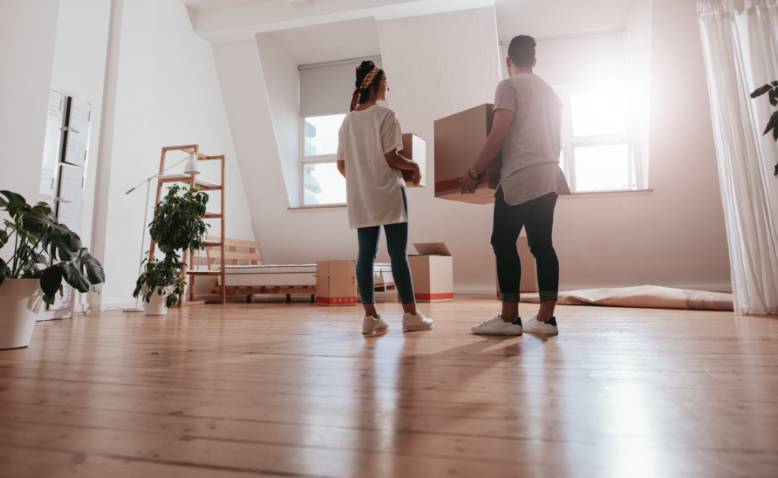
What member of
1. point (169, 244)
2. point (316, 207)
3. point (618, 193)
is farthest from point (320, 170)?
point (618, 193)

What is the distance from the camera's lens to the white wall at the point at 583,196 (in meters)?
3.83

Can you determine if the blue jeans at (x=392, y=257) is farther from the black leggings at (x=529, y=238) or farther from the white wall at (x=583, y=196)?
the white wall at (x=583, y=196)

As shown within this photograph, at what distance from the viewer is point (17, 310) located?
1.64 m

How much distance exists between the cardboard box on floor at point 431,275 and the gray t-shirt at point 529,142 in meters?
2.35

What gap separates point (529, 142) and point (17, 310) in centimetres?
193

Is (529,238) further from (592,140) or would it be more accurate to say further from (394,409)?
(592,140)

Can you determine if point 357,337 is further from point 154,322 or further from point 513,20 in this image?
point 513,20

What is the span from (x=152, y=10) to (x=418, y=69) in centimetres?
229

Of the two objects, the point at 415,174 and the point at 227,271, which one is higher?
the point at 415,174

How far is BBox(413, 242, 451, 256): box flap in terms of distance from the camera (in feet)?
14.6

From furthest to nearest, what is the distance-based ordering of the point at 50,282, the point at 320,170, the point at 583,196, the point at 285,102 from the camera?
the point at 320,170 < the point at 285,102 < the point at 583,196 < the point at 50,282

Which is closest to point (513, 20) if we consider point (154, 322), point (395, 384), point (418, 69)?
point (418, 69)

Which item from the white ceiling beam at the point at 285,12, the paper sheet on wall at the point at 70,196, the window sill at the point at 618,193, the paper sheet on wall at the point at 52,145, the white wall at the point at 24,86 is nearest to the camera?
the white wall at the point at 24,86

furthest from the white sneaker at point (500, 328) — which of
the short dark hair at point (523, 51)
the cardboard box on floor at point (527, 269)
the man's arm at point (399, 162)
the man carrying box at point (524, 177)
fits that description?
the cardboard box on floor at point (527, 269)
